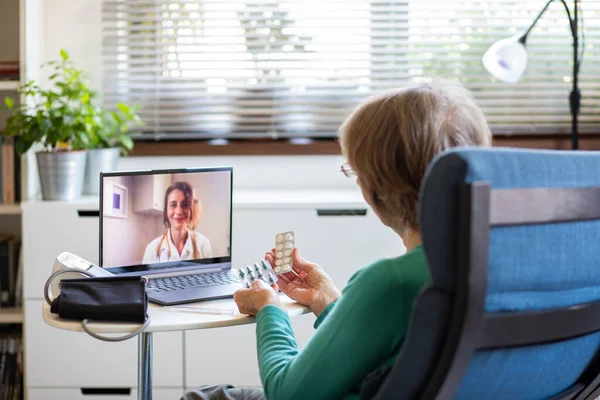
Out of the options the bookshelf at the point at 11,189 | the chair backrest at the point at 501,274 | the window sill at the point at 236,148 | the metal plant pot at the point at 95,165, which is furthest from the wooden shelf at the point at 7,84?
the chair backrest at the point at 501,274

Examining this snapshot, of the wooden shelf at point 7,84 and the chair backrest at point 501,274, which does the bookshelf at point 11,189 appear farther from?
the chair backrest at point 501,274

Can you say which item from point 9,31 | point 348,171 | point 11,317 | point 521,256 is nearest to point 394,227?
point 348,171

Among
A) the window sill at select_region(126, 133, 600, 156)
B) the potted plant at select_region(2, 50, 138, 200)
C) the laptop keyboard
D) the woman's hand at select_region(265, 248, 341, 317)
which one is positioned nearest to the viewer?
the woman's hand at select_region(265, 248, 341, 317)

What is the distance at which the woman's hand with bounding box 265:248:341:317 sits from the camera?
5.76ft

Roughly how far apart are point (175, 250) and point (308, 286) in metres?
0.40

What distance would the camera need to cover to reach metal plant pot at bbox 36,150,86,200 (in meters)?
2.77

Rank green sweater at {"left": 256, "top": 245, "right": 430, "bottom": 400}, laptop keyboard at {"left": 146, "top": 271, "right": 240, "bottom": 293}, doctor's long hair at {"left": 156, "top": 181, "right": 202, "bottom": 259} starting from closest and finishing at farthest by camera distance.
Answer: green sweater at {"left": 256, "top": 245, "right": 430, "bottom": 400}
laptop keyboard at {"left": 146, "top": 271, "right": 240, "bottom": 293}
doctor's long hair at {"left": 156, "top": 181, "right": 202, "bottom": 259}

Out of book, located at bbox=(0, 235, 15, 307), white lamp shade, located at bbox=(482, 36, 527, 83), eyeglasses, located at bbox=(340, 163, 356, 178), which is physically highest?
white lamp shade, located at bbox=(482, 36, 527, 83)

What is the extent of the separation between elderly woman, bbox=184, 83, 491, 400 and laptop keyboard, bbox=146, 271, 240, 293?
59 cm

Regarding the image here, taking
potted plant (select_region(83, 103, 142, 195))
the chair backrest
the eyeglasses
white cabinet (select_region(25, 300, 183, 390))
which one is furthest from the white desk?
potted plant (select_region(83, 103, 142, 195))

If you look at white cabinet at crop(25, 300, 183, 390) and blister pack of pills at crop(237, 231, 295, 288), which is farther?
white cabinet at crop(25, 300, 183, 390)

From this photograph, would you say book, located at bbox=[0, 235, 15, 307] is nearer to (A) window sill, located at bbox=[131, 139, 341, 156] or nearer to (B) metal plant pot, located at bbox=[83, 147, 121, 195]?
(B) metal plant pot, located at bbox=[83, 147, 121, 195]

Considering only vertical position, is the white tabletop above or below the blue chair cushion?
below

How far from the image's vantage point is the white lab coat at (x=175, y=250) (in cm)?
200
